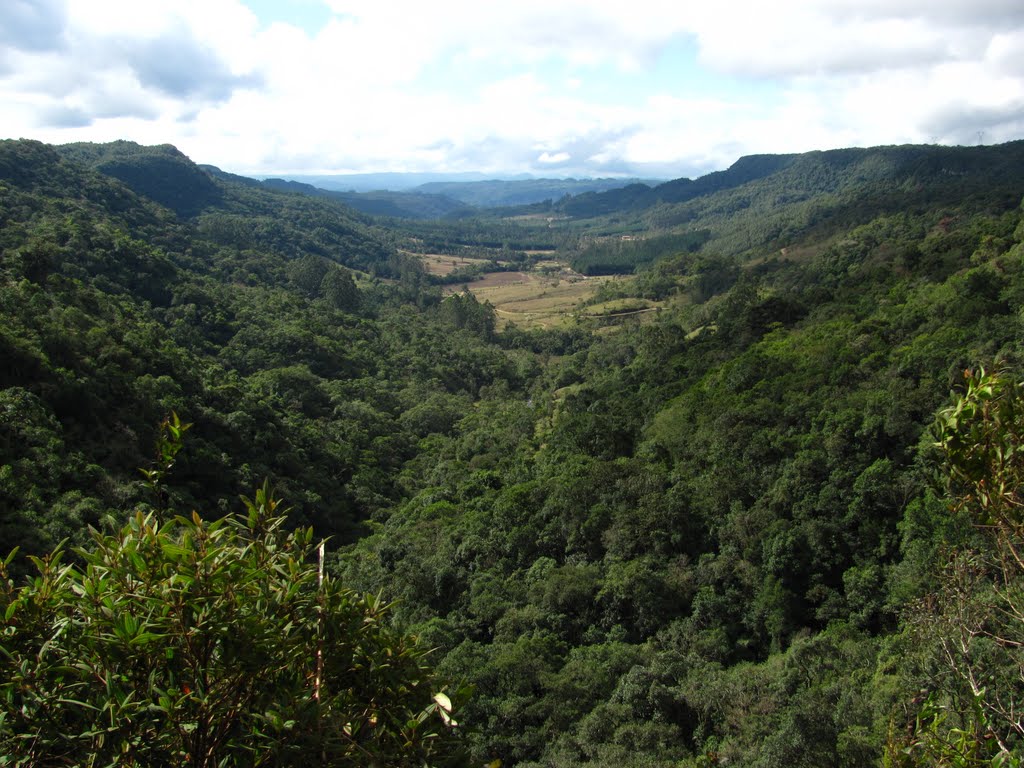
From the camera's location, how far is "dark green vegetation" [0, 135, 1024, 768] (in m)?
11.9

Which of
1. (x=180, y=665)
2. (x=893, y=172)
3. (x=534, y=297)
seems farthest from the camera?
(x=893, y=172)

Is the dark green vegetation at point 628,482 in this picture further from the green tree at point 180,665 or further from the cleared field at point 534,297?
the cleared field at point 534,297

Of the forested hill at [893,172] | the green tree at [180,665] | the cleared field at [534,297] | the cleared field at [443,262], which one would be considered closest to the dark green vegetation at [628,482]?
the green tree at [180,665]

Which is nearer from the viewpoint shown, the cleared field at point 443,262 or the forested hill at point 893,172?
the forested hill at point 893,172

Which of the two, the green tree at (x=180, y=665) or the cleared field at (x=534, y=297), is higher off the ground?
the green tree at (x=180, y=665)

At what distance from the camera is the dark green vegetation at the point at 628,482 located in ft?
39.2

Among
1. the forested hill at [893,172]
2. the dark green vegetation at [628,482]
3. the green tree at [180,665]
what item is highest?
the forested hill at [893,172]

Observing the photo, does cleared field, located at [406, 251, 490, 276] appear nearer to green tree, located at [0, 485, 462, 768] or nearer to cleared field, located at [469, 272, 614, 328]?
cleared field, located at [469, 272, 614, 328]

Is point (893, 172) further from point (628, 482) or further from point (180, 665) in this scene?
point (180, 665)

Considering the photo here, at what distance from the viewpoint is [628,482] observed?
25156 millimetres

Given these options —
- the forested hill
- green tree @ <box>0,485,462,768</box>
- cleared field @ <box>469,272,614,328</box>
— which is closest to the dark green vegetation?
Answer: green tree @ <box>0,485,462,768</box>

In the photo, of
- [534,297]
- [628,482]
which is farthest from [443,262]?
[628,482]

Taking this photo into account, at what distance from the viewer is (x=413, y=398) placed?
51.7 metres

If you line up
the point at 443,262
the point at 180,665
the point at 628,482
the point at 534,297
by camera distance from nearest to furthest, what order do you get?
the point at 180,665 < the point at 628,482 < the point at 534,297 < the point at 443,262
